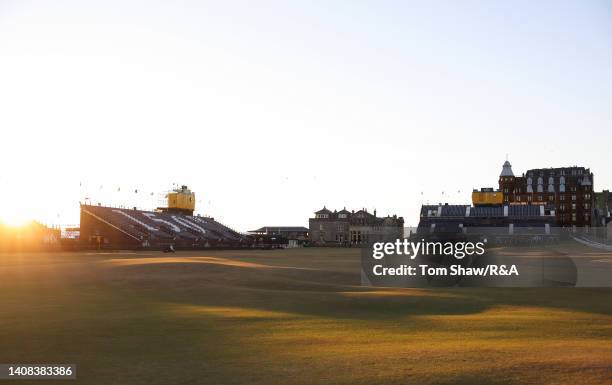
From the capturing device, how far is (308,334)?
18.2 meters

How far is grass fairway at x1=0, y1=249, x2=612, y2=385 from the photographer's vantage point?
12836 mm

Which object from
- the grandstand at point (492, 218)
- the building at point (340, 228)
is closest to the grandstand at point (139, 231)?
the building at point (340, 228)

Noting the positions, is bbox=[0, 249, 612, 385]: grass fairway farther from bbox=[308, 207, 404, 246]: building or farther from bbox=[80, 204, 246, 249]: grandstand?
bbox=[308, 207, 404, 246]: building

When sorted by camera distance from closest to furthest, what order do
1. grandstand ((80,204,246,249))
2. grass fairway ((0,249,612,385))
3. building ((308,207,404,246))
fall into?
grass fairway ((0,249,612,385))
grandstand ((80,204,246,249))
building ((308,207,404,246))

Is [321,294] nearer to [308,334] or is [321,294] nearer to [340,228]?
[308,334]

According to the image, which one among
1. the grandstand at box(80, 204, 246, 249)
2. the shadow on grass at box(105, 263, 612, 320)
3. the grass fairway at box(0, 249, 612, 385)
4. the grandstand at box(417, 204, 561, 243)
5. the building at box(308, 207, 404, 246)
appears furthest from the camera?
the building at box(308, 207, 404, 246)

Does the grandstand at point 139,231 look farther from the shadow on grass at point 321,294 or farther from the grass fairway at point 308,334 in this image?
the grass fairway at point 308,334

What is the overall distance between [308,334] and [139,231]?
10517 centimetres

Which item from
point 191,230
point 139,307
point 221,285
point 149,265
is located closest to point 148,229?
point 191,230

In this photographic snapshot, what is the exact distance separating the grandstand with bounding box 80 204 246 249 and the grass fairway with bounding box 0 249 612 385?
249ft

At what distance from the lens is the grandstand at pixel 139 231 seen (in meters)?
111

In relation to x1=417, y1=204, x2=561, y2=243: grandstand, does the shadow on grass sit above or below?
below

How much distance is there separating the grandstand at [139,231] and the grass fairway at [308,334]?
7575cm

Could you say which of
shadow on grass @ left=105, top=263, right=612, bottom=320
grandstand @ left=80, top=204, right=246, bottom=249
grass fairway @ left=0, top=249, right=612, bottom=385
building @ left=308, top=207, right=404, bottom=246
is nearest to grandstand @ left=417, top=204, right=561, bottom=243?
building @ left=308, top=207, right=404, bottom=246
